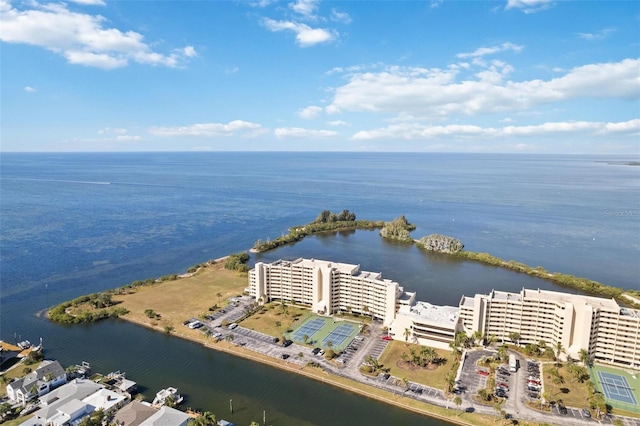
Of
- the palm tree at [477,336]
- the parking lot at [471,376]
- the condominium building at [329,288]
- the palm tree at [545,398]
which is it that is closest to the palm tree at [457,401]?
the parking lot at [471,376]

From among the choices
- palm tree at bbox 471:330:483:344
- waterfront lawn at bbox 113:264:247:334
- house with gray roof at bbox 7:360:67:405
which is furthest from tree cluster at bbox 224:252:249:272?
palm tree at bbox 471:330:483:344

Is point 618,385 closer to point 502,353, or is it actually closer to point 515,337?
point 515,337

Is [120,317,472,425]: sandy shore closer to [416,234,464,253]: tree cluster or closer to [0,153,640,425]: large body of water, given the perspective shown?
[0,153,640,425]: large body of water

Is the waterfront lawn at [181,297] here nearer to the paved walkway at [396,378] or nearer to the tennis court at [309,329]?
the paved walkway at [396,378]

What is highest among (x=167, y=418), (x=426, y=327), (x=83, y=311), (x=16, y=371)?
(x=426, y=327)

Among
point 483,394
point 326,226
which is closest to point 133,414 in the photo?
point 483,394
